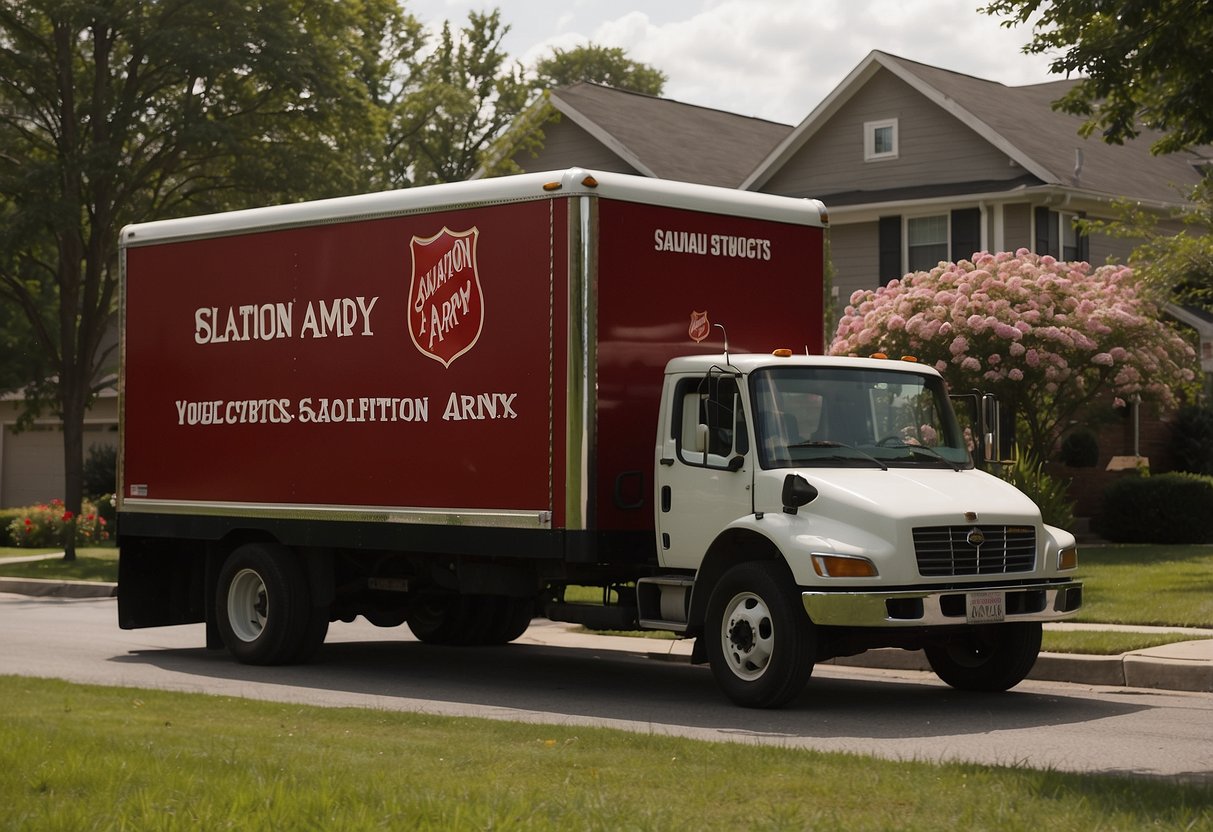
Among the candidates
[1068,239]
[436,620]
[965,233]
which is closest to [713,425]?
[436,620]

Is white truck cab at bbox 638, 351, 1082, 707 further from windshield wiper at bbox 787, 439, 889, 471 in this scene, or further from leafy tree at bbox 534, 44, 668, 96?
leafy tree at bbox 534, 44, 668, 96

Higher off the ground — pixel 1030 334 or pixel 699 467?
pixel 1030 334

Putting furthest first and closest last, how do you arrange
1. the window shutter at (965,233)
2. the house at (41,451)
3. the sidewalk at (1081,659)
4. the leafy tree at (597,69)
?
1. the leafy tree at (597,69)
2. the house at (41,451)
3. the window shutter at (965,233)
4. the sidewalk at (1081,659)

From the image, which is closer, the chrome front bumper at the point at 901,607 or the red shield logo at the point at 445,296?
the chrome front bumper at the point at 901,607

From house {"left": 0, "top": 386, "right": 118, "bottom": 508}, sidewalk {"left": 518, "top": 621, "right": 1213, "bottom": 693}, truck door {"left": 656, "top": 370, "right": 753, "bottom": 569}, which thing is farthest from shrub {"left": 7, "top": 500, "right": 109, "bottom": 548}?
truck door {"left": 656, "top": 370, "right": 753, "bottom": 569}

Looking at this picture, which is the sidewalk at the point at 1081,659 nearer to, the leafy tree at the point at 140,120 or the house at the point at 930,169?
the leafy tree at the point at 140,120

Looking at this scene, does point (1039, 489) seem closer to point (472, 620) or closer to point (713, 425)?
point (472, 620)

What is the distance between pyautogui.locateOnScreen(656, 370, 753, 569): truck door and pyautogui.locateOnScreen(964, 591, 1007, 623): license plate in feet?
4.98

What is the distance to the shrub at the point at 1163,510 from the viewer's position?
92.0 ft

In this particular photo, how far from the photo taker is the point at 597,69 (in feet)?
251

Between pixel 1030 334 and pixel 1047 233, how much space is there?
871 centimetres

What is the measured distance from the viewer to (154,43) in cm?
2889

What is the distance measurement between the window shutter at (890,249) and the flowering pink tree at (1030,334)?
301 inches

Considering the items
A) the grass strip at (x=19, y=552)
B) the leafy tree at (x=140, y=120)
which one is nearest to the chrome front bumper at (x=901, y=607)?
the leafy tree at (x=140, y=120)
